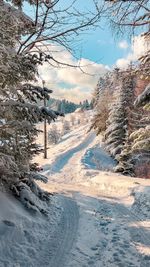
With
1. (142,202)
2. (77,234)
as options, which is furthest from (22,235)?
(142,202)

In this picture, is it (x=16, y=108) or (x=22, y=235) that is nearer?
(x=22, y=235)

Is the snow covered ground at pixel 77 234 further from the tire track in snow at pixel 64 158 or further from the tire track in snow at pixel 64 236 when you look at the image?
the tire track in snow at pixel 64 158

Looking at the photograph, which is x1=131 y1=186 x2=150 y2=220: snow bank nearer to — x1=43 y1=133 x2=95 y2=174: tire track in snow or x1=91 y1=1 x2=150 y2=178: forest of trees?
x1=91 y1=1 x2=150 y2=178: forest of trees

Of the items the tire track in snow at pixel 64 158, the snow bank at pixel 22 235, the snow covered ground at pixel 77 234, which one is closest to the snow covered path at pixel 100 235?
the snow covered ground at pixel 77 234

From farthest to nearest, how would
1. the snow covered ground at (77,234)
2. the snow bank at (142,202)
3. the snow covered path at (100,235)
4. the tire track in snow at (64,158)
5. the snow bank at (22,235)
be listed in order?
1. the tire track in snow at (64,158)
2. the snow bank at (142,202)
3. the snow covered path at (100,235)
4. the snow covered ground at (77,234)
5. the snow bank at (22,235)

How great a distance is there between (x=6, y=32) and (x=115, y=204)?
8.32 m

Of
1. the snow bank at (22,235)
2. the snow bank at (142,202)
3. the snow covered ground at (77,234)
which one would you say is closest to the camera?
the snow bank at (22,235)

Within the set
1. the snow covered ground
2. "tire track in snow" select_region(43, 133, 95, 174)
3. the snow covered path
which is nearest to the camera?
the snow covered ground

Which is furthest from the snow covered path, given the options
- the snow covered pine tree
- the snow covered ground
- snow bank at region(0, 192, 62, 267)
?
the snow covered pine tree

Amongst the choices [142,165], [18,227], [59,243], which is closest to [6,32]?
[18,227]

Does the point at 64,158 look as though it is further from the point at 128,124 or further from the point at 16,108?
the point at 16,108

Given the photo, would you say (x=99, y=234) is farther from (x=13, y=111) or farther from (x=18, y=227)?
(x=13, y=111)

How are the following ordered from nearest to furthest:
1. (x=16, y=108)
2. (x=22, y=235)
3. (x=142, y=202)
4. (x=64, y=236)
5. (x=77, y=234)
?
1. (x=22, y=235)
2. (x=64, y=236)
3. (x=77, y=234)
4. (x=16, y=108)
5. (x=142, y=202)

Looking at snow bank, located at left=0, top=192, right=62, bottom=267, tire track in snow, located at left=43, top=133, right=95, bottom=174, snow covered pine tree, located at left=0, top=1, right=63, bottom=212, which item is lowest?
tire track in snow, located at left=43, top=133, right=95, bottom=174
